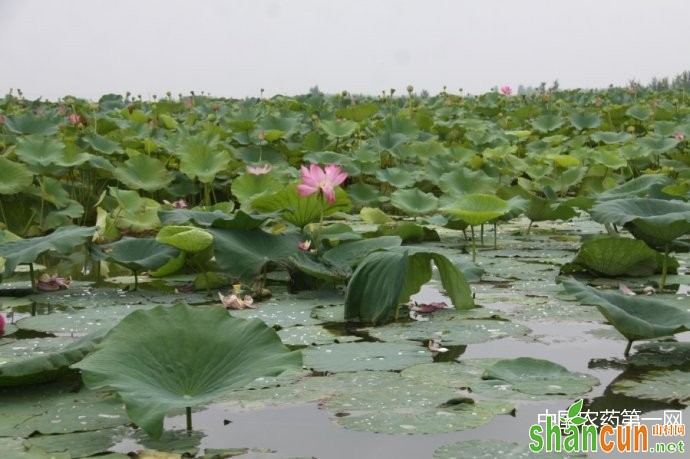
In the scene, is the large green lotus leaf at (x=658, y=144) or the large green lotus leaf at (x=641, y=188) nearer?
the large green lotus leaf at (x=641, y=188)

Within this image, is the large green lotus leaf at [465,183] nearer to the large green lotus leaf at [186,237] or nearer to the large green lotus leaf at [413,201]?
the large green lotus leaf at [413,201]

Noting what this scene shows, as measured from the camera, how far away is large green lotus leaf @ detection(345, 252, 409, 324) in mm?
2475

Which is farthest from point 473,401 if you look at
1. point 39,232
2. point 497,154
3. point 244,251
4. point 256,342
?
point 497,154

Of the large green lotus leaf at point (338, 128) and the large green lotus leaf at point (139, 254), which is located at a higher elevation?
the large green lotus leaf at point (338, 128)

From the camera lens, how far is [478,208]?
335cm

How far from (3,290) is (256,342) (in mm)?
1742

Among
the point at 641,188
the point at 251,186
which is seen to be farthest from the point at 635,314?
the point at 251,186

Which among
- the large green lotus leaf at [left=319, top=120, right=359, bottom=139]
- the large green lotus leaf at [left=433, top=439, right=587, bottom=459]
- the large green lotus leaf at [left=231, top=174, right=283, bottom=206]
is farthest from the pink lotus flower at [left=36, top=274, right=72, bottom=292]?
the large green lotus leaf at [left=319, top=120, right=359, bottom=139]

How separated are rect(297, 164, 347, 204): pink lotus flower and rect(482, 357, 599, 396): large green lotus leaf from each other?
1.01 metres

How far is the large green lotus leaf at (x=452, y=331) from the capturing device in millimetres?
2328

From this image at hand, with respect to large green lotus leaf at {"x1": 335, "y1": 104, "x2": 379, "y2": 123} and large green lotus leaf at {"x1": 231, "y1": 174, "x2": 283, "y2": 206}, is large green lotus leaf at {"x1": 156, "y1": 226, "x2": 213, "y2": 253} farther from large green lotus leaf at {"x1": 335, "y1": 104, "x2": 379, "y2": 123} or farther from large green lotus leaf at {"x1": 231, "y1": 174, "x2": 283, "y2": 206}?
large green lotus leaf at {"x1": 335, "y1": 104, "x2": 379, "y2": 123}

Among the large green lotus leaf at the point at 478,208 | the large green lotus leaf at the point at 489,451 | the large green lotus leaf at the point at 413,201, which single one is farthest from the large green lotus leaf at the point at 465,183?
the large green lotus leaf at the point at 489,451

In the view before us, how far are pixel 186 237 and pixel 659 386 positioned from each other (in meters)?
1.50

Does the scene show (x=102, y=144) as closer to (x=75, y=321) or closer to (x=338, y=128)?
(x=338, y=128)
